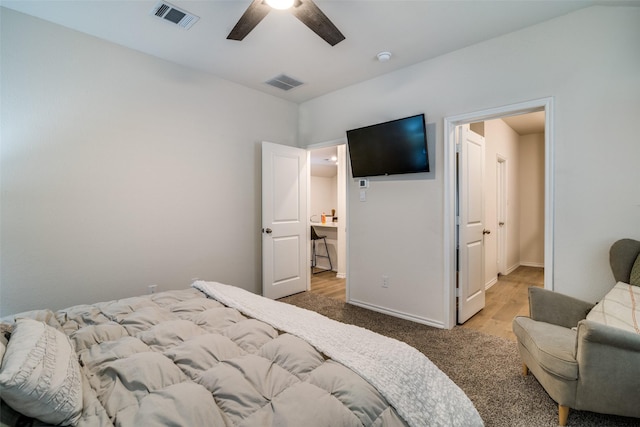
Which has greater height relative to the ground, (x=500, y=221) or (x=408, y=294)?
(x=500, y=221)

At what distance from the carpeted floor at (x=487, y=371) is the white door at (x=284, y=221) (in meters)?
0.79

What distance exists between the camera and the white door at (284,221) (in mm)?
3678

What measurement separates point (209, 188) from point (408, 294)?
250 cm

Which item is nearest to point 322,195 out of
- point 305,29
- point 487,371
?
point 305,29

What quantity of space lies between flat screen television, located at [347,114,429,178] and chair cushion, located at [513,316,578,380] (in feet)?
5.18

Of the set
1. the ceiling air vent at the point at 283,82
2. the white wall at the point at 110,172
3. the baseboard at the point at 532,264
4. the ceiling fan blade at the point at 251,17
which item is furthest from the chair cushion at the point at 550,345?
the baseboard at the point at 532,264

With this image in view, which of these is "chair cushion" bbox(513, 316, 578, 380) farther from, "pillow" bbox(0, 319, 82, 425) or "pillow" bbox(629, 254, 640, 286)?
"pillow" bbox(0, 319, 82, 425)

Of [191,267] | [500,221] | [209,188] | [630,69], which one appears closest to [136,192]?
[209,188]

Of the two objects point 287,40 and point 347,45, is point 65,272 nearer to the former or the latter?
point 287,40

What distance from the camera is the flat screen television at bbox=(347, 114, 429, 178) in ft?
9.52

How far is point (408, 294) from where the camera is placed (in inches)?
123

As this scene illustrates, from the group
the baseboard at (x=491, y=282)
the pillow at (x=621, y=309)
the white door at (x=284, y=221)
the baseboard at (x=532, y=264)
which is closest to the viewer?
the pillow at (x=621, y=309)

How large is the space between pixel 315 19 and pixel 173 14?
3.90 feet

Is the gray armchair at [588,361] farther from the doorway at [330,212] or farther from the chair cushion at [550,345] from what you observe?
the doorway at [330,212]
